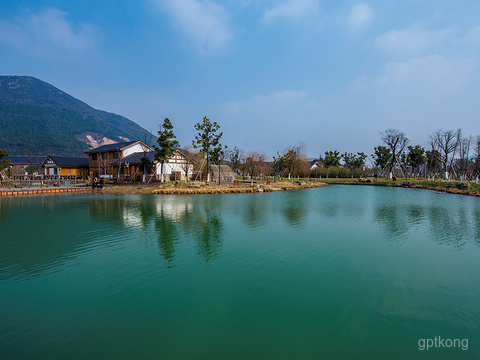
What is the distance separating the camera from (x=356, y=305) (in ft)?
15.8

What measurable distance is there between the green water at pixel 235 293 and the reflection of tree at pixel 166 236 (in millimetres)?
75

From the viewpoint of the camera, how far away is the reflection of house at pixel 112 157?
34094 mm

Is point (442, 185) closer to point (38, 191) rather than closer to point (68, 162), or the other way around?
point (38, 191)

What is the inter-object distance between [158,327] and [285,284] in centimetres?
274

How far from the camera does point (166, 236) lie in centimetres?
946

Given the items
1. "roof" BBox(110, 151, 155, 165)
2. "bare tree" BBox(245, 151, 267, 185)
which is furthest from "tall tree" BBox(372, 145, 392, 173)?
"roof" BBox(110, 151, 155, 165)

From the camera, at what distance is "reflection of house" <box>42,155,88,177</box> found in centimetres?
3641

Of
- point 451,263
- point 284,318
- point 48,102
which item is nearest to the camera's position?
point 284,318

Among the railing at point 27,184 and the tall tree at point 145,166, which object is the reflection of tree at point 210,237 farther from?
the railing at point 27,184

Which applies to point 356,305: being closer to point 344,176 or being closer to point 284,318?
point 284,318

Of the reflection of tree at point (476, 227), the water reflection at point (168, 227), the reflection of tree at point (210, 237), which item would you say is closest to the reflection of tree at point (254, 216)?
the water reflection at point (168, 227)

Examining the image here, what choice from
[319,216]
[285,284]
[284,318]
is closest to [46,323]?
[284,318]

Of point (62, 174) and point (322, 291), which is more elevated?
point (62, 174)

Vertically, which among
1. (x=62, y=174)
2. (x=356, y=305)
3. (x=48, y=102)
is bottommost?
(x=356, y=305)
